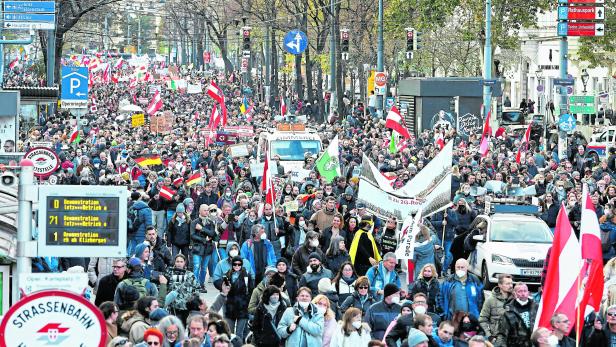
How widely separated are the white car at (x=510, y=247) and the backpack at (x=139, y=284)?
7002 millimetres

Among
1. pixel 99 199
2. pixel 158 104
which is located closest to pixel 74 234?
pixel 99 199

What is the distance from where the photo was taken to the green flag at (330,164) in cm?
3019

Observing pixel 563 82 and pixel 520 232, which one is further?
pixel 563 82

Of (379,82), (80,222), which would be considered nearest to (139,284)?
(80,222)

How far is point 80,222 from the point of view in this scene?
33.7ft

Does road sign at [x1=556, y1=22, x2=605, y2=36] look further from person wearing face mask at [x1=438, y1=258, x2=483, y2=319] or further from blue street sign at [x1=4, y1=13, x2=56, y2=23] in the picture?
person wearing face mask at [x1=438, y1=258, x2=483, y2=319]

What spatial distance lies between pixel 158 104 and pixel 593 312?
39423mm

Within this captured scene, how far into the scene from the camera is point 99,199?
10.3 metres

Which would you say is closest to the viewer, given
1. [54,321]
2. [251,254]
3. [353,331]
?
[54,321]

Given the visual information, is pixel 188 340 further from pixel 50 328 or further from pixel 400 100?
pixel 400 100

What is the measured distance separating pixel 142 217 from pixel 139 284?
709 cm

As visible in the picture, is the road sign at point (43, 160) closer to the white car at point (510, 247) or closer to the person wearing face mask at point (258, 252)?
the person wearing face mask at point (258, 252)

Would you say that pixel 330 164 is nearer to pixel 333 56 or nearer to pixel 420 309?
pixel 420 309

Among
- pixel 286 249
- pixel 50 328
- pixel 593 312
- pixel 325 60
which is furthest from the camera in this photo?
pixel 325 60
